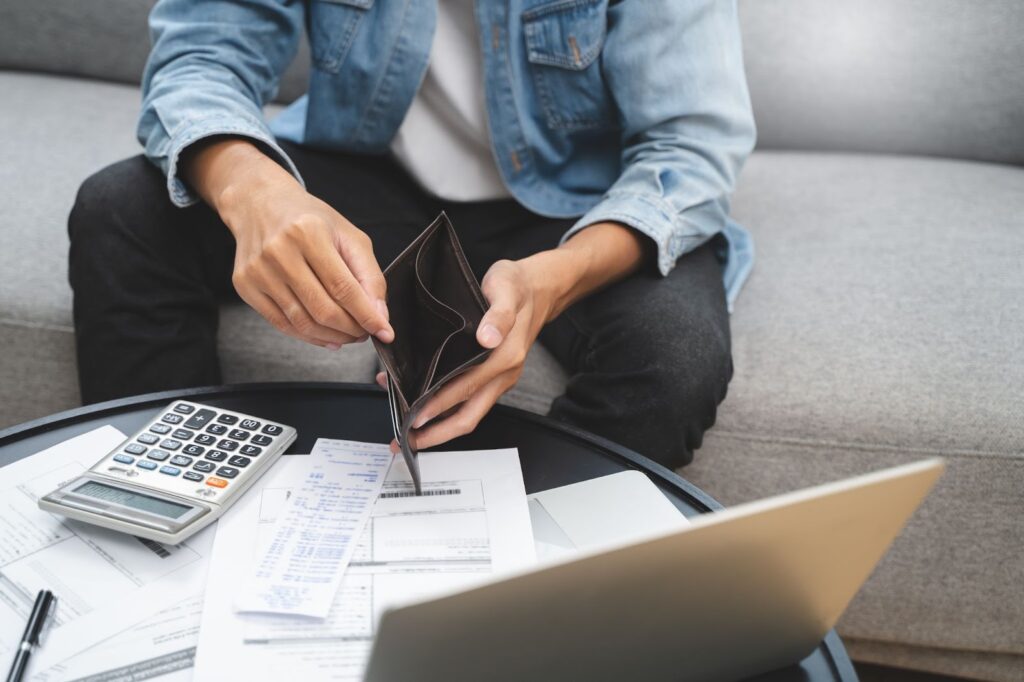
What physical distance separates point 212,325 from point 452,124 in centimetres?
39

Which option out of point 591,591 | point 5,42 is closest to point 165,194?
point 591,591

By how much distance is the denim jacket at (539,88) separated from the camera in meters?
0.81

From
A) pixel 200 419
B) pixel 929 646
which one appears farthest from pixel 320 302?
pixel 929 646

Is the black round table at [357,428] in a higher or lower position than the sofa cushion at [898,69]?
lower

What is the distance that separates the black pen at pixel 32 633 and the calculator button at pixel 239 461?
0.14m

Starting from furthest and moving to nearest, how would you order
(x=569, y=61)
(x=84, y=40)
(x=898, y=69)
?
(x=84, y=40) < (x=898, y=69) < (x=569, y=61)

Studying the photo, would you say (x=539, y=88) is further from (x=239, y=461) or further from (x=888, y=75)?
(x=888, y=75)

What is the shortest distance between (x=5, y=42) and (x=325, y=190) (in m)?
1.07

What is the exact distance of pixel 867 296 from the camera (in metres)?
0.96

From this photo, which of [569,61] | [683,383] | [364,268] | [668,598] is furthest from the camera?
[569,61]

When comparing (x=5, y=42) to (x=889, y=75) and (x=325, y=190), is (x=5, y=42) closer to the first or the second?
(x=325, y=190)

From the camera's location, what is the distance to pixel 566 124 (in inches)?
36.1

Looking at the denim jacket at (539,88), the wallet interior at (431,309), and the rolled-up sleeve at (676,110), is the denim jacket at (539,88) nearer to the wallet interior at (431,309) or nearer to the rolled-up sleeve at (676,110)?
the rolled-up sleeve at (676,110)

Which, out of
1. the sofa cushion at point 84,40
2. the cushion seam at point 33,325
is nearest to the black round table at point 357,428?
the cushion seam at point 33,325
